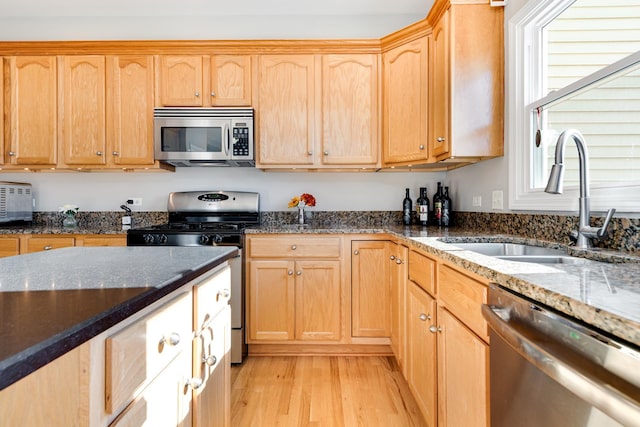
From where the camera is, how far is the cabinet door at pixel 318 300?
7.88ft

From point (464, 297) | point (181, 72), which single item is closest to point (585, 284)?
point (464, 297)

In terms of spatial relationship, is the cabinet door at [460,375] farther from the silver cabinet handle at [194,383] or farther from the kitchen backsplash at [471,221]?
the silver cabinet handle at [194,383]

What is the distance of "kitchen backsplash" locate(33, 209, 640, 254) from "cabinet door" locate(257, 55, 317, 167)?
61cm

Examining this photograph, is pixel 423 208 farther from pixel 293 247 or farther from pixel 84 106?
pixel 84 106

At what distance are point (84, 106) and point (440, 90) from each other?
2.69 m

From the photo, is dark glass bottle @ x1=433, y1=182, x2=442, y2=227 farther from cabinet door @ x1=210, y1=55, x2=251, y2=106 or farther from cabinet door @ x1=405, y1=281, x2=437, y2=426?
cabinet door @ x1=210, y1=55, x2=251, y2=106

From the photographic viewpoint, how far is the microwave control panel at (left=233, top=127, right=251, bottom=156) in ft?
8.49

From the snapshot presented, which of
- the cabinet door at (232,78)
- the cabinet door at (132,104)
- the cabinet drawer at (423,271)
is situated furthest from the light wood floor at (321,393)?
the cabinet door at (232,78)

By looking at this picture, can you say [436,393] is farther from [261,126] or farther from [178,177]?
[178,177]

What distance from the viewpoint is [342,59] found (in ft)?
8.66

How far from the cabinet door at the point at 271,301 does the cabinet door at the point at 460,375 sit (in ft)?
4.07

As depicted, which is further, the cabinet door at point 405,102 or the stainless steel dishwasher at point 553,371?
the cabinet door at point 405,102

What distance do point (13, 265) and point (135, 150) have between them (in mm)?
1942

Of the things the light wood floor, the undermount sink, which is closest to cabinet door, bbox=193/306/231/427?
the light wood floor
